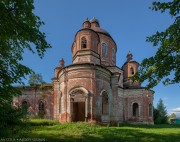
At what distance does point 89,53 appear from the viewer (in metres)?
25.0

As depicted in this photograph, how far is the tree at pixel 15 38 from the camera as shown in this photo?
7.53 metres

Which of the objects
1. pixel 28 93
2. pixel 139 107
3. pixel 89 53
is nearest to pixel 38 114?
pixel 28 93

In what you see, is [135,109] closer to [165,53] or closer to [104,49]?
[104,49]

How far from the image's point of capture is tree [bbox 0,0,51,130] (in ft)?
24.7

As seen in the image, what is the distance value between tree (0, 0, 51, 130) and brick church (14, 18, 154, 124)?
5.36 meters

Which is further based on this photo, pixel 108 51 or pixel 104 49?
pixel 108 51

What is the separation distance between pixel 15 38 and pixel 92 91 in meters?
13.1

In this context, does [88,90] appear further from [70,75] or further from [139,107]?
[139,107]

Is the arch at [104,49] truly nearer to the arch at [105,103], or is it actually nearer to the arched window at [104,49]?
the arched window at [104,49]

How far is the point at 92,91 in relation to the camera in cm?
2075

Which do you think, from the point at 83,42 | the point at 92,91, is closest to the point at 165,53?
the point at 92,91

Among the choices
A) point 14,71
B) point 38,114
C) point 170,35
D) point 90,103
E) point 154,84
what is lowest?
point 38,114

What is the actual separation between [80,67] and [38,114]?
13504 mm

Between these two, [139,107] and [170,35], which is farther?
[139,107]
